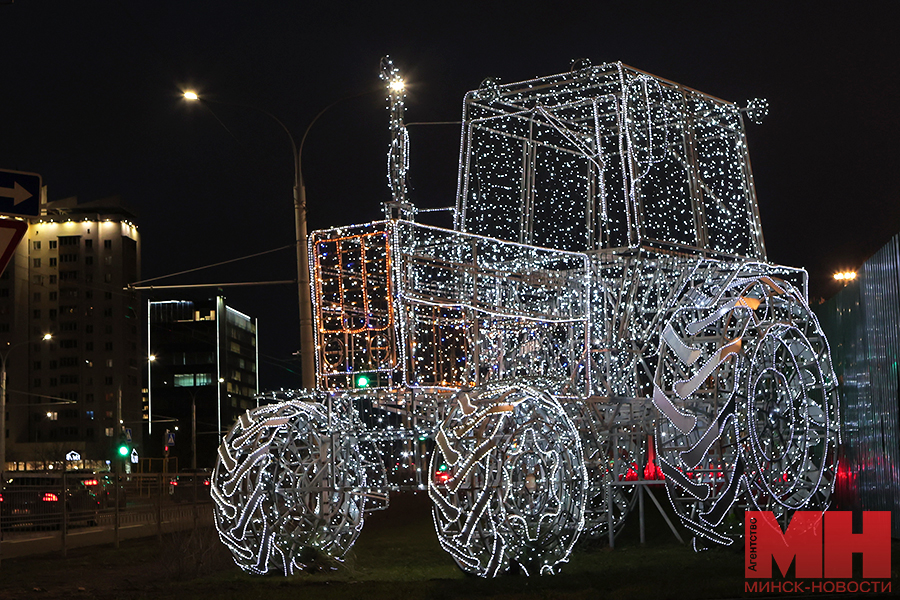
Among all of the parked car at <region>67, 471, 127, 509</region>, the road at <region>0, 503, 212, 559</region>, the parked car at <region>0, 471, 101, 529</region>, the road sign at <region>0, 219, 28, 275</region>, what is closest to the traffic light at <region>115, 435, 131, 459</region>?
the parked car at <region>67, 471, 127, 509</region>

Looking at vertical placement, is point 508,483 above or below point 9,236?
below

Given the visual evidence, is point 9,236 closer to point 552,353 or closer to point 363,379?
point 363,379

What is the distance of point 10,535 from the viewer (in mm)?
20000

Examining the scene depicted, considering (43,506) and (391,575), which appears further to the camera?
(43,506)

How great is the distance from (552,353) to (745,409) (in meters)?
2.86

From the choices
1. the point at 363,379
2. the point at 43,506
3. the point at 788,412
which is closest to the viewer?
the point at 363,379

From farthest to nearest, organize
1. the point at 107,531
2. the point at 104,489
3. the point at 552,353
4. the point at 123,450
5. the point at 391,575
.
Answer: the point at 123,450 < the point at 104,489 < the point at 107,531 < the point at 552,353 < the point at 391,575

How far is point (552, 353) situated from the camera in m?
15.5

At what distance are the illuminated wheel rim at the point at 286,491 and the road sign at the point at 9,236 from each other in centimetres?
595

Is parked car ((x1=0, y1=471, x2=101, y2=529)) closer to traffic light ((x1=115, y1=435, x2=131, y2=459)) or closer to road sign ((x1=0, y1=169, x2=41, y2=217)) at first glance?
traffic light ((x1=115, y1=435, x2=131, y2=459))

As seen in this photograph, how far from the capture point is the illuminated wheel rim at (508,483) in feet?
37.4

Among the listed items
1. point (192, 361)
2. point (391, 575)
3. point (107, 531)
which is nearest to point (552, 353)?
point (391, 575)

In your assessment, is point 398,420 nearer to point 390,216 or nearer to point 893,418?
point 390,216

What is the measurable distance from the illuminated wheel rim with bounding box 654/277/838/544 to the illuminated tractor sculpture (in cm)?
4
